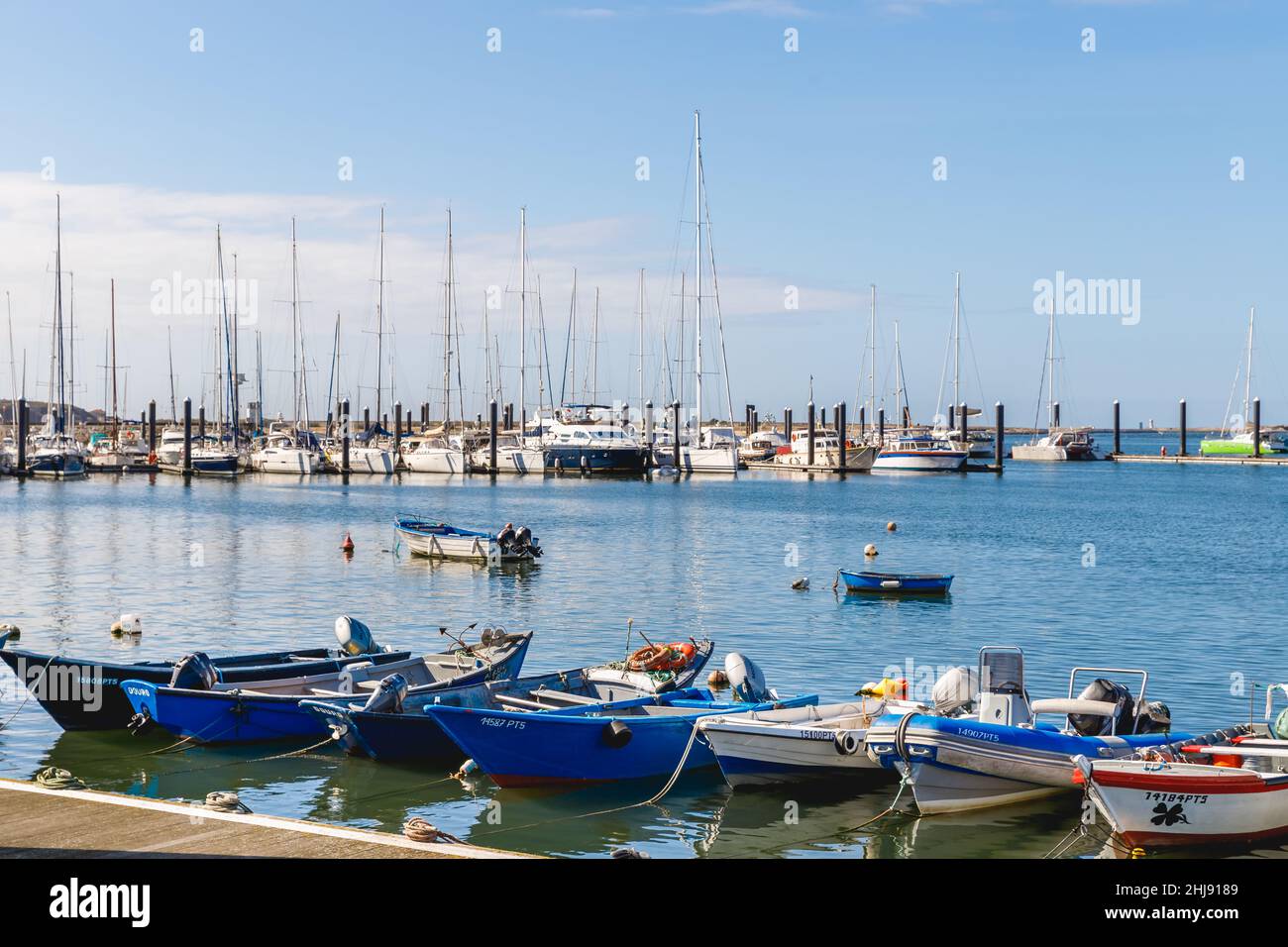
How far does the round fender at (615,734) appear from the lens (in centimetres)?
1744

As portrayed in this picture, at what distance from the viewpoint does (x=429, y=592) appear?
133 feet

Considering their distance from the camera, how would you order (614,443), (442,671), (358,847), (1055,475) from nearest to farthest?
(358,847) → (442,671) → (614,443) → (1055,475)

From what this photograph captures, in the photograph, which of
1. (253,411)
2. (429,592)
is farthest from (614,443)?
(429,592)

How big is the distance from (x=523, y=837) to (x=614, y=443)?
94527mm

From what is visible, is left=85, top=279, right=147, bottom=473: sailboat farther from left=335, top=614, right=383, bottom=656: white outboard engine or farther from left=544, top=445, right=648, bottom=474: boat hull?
left=335, top=614, right=383, bottom=656: white outboard engine

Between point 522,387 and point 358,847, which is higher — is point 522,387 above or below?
above

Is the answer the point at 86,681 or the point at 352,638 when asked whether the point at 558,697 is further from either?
the point at 86,681

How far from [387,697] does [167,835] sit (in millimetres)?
6706

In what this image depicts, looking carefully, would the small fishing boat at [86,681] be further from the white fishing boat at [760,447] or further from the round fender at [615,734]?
the white fishing boat at [760,447]

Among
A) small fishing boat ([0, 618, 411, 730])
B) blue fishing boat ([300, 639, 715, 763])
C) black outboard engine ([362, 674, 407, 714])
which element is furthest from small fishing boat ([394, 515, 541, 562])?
black outboard engine ([362, 674, 407, 714])

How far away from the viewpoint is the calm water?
1684cm

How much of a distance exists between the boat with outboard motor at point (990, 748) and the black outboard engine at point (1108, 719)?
0.13m
